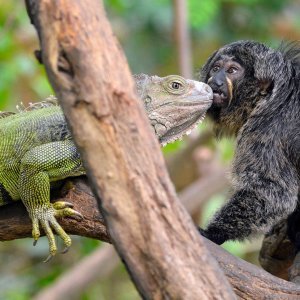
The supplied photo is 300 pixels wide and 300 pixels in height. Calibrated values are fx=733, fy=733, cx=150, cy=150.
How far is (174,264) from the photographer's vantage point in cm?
251

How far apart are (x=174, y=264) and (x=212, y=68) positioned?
8.48 ft

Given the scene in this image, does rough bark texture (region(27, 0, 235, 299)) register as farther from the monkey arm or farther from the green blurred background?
the green blurred background

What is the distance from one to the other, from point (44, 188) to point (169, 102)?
3.03 feet

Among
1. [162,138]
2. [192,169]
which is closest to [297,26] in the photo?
[192,169]

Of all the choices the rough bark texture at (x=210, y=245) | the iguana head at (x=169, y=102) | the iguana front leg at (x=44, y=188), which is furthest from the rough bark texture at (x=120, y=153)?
the iguana head at (x=169, y=102)

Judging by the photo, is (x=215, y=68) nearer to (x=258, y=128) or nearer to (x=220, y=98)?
(x=220, y=98)

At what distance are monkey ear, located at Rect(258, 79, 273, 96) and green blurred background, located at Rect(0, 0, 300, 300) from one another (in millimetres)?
2978

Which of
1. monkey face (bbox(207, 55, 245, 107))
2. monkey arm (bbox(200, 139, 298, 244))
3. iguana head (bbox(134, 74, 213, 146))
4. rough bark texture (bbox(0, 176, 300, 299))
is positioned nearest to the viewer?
rough bark texture (bbox(0, 176, 300, 299))

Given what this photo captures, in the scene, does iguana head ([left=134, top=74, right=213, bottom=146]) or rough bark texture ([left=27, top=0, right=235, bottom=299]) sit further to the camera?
iguana head ([left=134, top=74, right=213, bottom=146])

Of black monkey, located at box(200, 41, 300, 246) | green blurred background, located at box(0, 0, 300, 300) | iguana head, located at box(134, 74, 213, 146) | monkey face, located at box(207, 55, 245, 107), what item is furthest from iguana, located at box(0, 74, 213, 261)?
green blurred background, located at box(0, 0, 300, 300)

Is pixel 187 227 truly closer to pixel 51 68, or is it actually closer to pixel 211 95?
pixel 51 68

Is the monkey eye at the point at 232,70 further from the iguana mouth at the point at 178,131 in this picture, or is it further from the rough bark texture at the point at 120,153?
the rough bark texture at the point at 120,153

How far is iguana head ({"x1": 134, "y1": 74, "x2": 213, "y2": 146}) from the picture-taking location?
435 cm

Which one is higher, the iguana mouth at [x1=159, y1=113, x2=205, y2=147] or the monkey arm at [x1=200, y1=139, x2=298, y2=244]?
the iguana mouth at [x1=159, y1=113, x2=205, y2=147]
